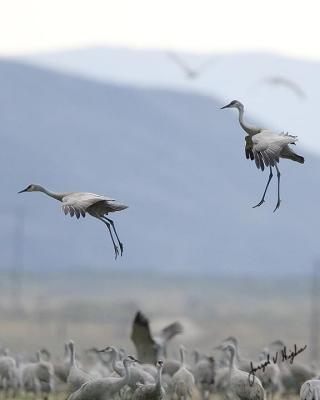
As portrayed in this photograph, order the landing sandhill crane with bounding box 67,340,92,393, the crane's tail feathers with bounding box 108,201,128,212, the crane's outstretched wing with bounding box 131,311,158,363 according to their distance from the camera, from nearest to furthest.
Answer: the crane's tail feathers with bounding box 108,201,128,212
the landing sandhill crane with bounding box 67,340,92,393
the crane's outstretched wing with bounding box 131,311,158,363

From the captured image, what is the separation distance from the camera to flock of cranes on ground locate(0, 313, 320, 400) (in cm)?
1955

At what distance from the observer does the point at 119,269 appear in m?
174

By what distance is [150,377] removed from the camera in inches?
862

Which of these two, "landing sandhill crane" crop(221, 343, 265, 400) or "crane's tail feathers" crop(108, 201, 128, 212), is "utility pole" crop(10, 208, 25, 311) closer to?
"landing sandhill crane" crop(221, 343, 265, 400)

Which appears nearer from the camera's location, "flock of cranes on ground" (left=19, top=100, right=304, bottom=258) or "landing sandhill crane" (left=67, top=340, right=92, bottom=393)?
"flock of cranes on ground" (left=19, top=100, right=304, bottom=258)

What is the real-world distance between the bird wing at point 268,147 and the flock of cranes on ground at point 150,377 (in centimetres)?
273

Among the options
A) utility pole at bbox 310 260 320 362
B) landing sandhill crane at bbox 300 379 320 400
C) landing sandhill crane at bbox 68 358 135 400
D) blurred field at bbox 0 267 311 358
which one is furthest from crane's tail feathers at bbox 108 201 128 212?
blurred field at bbox 0 267 311 358

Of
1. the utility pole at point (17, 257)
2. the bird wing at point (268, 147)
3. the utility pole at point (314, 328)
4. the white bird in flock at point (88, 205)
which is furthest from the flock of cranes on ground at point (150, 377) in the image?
the utility pole at point (17, 257)

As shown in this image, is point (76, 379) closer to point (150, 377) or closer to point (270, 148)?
point (150, 377)

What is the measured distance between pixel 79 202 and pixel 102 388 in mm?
2644

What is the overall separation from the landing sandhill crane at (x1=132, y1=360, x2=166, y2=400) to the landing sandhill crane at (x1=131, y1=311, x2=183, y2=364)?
5.27m

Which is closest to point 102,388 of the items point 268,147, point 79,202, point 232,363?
point 79,202

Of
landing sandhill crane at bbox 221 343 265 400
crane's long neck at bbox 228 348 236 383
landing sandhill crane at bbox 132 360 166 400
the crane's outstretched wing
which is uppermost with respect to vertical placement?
the crane's outstretched wing

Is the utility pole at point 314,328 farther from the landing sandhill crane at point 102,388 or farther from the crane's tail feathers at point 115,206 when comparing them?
the crane's tail feathers at point 115,206
